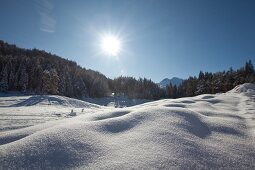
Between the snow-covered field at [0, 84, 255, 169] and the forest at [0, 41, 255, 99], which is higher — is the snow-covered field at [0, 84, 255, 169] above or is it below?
below

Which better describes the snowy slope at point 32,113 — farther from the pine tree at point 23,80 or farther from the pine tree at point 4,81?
the pine tree at point 4,81

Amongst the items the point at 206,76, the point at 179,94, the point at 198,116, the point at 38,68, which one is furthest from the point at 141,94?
the point at 198,116

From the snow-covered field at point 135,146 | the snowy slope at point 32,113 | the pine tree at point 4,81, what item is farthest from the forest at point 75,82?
the snow-covered field at point 135,146

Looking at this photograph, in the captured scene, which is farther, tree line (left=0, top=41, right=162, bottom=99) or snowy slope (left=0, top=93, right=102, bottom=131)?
tree line (left=0, top=41, right=162, bottom=99)

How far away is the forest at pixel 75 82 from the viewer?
257 feet

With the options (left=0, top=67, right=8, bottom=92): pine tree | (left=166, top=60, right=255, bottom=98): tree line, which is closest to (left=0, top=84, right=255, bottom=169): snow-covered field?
(left=166, top=60, right=255, bottom=98): tree line

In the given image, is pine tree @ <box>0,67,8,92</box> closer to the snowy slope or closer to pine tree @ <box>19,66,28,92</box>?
pine tree @ <box>19,66,28,92</box>

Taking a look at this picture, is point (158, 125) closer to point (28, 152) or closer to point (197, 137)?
point (197, 137)

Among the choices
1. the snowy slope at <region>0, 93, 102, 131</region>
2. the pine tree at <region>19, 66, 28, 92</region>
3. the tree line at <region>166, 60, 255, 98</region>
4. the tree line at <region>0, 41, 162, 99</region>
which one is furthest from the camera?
the pine tree at <region>19, 66, 28, 92</region>

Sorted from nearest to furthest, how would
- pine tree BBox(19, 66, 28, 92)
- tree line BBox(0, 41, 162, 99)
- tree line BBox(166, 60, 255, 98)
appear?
tree line BBox(166, 60, 255, 98) → tree line BBox(0, 41, 162, 99) → pine tree BBox(19, 66, 28, 92)

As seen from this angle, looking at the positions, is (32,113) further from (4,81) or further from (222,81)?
(222,81)

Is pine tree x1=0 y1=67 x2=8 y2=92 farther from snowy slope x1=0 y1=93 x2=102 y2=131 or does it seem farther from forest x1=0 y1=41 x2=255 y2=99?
snowy slope x1=0 y1=93 x2=102 y2=131

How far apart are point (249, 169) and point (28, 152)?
4.29m

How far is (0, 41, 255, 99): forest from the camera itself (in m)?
78.4
